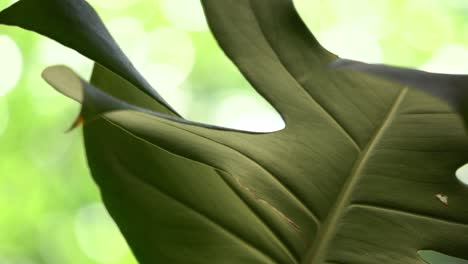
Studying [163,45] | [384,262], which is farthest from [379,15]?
[384,262]

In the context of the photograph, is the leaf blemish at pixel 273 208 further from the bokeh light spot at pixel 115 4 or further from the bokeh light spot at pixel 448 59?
the bokeh light spot at pixel 115 4

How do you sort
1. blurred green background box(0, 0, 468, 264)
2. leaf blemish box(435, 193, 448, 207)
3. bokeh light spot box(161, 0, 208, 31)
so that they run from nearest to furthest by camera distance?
leaf blemish box(435, 193, 448, 207) → blurred green background box(0, 0, 468, 264) → bokeh light spot box(161, 0, 208, 31)

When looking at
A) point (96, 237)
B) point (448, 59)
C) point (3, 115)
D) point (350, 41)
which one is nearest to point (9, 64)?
point (3, 115)

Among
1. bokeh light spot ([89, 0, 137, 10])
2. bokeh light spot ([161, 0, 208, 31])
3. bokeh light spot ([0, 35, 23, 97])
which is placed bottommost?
bokeh light spot ([0, 35, 23, 97])

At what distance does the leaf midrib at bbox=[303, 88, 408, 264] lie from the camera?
40 centimetres

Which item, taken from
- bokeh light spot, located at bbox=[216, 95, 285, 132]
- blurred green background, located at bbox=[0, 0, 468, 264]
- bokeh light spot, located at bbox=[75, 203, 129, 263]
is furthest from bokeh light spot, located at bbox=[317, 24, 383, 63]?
bokeh light spot, located at bbox=[75, 203, 129, 263]

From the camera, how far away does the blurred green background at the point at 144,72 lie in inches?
94.0

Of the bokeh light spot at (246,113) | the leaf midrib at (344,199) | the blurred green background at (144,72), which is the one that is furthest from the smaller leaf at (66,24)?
the bokeh light spot at (246,113)

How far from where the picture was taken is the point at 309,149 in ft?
1.39

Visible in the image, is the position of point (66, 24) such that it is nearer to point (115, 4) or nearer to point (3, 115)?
point (3, 115)

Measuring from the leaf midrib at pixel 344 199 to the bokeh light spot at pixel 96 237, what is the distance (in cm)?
195

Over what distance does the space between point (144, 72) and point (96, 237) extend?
754mm

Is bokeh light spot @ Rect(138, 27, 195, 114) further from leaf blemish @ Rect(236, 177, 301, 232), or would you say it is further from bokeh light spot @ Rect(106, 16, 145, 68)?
leaf blemish @ Rect(236, 177, 301, 232)

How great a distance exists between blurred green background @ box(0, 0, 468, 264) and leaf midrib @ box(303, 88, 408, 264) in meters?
1.82
